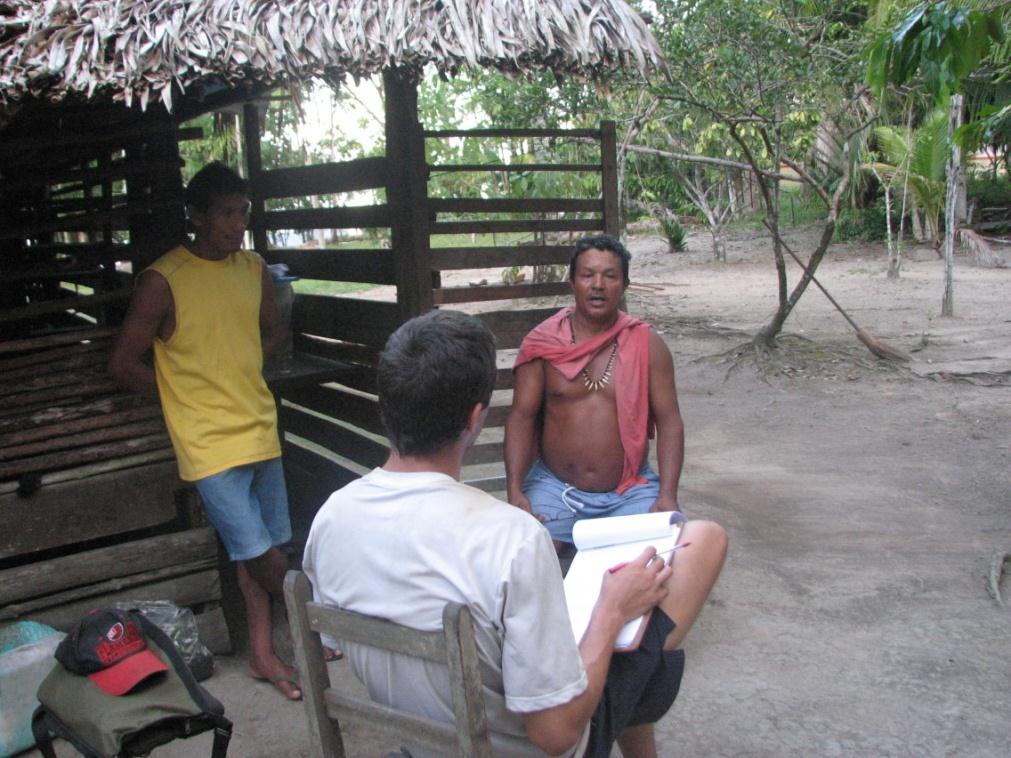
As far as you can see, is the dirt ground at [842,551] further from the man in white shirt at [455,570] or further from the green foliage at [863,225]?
the green foliage at [863,225]

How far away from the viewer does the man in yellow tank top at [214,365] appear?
3.29 m

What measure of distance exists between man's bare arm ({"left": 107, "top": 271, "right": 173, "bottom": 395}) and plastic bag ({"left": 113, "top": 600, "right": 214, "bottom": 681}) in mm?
888

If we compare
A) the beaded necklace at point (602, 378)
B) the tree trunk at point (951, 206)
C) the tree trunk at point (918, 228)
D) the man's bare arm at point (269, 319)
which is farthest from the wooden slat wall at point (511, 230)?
the tree trunk at point (918, 228)

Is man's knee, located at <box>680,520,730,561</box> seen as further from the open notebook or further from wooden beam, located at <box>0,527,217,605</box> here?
wooden beam, located at <box>0,527,217,605</box>

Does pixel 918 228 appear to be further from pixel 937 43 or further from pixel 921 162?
pixel 937 43

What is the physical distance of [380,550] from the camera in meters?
1.79

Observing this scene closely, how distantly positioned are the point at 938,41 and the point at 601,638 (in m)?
2.94

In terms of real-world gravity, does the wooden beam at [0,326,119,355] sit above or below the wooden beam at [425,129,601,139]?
below

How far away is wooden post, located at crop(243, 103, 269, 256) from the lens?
5.24 meters

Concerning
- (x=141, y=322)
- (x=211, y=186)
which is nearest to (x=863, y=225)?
(x=211, y=186)

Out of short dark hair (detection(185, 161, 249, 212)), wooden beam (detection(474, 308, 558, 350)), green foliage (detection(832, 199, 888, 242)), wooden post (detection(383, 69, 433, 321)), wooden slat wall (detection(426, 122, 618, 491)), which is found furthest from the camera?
green foliage (detection(832, 199, 888, 242))

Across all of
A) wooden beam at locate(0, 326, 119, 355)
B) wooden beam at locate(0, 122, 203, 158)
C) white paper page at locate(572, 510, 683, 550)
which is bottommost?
white paper page at locate(572, 510, 683, 550)

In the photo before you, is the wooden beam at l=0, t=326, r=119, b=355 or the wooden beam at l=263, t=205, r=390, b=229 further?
the wooden beam at l=263, t=205, r=390, b=229

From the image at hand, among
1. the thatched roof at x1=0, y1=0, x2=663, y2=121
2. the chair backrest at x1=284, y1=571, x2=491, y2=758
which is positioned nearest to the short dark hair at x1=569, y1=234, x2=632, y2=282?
the thatched roof at x1=0, y1=0, x2=663, y2=121
